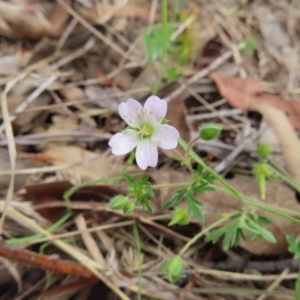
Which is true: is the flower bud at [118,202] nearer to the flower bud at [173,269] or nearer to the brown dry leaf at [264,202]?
the flower bud at [173,269]

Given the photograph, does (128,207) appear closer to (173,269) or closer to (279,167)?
(173,269)

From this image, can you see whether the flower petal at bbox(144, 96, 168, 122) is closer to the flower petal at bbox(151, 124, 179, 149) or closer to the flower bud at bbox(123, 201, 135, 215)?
the flower petal at bbox(151, 124, 179, 149)

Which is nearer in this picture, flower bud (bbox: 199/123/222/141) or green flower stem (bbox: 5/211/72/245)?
flower bud (bbox: 199/123/222/141)

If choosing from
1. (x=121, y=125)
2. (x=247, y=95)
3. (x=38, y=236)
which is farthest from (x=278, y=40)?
(x=38, y=236)

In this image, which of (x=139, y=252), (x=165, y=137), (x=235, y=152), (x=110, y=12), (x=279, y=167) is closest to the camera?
(x=165, y=137)

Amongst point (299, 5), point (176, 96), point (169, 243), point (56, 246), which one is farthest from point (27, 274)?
point (299, 5)

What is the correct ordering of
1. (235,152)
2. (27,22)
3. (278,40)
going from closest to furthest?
(235,152), (27,22), (278,40)

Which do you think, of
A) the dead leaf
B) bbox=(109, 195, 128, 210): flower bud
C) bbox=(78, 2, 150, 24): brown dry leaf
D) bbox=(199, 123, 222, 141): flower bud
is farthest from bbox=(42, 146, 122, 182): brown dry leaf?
bbox=(78, 2, 150, 24): brown dry leaf

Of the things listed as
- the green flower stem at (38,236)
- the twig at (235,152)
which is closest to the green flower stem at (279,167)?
the twig at (235,152)
